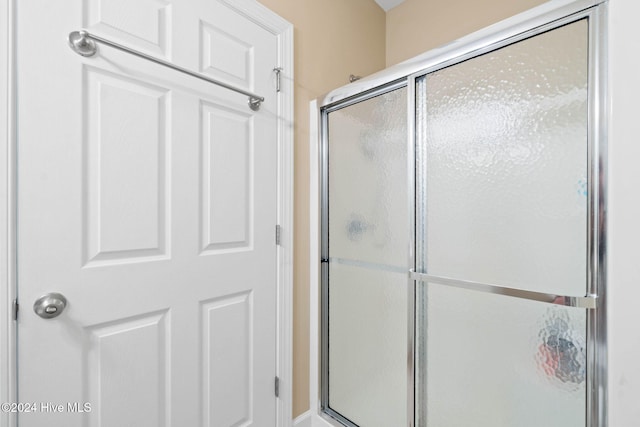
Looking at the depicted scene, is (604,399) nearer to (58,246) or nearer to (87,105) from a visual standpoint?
(58,246)

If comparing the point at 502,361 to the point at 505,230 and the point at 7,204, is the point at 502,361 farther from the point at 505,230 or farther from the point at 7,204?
the point at 7,204

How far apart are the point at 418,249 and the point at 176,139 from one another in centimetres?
102

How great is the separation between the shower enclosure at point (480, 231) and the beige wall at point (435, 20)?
914mm

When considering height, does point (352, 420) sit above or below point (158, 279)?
below

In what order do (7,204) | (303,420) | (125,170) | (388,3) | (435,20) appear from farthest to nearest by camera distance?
1. (388,3)
2. (435,20)
3. (303,420)
4. (125,170)
5. (7,204)

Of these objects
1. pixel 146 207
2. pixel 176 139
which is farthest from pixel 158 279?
pixel 176 139

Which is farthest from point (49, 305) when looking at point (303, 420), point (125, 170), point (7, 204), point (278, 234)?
point (303, 420)

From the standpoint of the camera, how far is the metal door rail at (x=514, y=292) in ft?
2.78

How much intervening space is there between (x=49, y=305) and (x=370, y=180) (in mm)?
1213

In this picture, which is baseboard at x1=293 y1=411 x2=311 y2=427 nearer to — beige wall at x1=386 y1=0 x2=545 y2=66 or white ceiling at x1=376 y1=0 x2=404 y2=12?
beige wall at x1=386 y1=0 x2=545 y2=66

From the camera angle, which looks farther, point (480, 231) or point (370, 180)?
point (370, 180)

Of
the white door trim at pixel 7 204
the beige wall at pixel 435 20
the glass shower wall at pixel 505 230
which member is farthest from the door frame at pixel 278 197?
the beige wall at pixel 435 20

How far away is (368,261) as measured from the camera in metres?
1.43

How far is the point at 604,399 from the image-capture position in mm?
818
